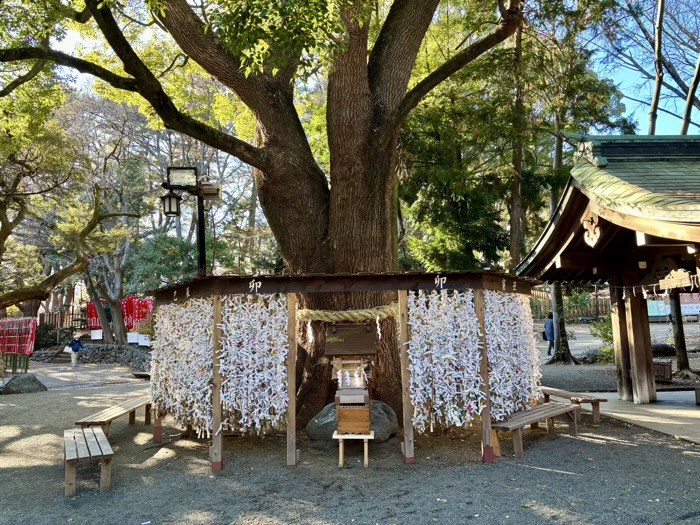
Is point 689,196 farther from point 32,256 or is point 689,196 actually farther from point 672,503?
point 32,256

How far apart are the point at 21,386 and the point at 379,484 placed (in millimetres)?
12484

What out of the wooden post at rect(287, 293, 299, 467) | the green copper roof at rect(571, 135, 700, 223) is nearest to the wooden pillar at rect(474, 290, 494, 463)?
the green copper roof at rect(571, 135, 700, 223)

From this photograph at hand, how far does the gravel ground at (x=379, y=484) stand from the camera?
186 inches

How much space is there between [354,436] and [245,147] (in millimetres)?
4216

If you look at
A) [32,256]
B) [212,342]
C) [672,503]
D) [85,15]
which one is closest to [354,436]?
[212,342]

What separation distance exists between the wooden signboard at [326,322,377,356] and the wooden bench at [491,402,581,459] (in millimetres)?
1786

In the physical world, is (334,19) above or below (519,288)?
above

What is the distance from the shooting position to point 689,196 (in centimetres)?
560

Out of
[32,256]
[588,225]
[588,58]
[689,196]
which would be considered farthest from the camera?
[32,256]

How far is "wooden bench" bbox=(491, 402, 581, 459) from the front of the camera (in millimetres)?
6371

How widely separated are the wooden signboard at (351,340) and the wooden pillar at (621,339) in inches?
214

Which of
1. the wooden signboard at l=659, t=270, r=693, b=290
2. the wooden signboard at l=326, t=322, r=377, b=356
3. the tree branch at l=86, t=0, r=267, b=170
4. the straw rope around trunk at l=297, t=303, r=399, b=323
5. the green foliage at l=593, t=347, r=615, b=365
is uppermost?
the tree branch at l=86, t=0, r=267, b=170

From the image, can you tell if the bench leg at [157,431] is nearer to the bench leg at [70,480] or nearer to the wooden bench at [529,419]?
the bench leg at [70,480]

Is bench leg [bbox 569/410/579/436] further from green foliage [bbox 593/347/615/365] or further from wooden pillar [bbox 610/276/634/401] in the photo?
green foliage [bbox 593/347/615/365]
